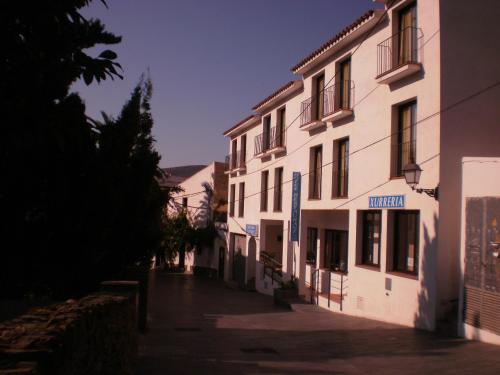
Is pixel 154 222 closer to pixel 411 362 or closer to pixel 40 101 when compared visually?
pixel 411 362

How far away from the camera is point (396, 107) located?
1550 centimetres

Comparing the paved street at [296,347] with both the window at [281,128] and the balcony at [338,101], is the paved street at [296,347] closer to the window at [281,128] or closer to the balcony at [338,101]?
the balcony at [338,101]

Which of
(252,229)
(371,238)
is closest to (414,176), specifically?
(371,238)

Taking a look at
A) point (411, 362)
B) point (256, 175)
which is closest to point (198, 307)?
point (256, 175)

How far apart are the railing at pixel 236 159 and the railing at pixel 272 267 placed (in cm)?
676

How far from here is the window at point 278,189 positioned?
2600 centimetres

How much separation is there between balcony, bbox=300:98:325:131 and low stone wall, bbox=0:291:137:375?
1499 centimetres

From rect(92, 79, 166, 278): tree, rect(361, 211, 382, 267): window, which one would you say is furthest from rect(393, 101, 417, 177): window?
rect(92, 79, 166, 278): tree

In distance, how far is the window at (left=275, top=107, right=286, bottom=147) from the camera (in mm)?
25562

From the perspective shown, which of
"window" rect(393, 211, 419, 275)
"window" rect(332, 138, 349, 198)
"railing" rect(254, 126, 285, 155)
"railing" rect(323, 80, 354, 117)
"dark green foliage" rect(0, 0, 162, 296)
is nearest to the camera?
"dark green foliage" rect(0, 0, 162, 296)

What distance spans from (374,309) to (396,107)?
5.94m

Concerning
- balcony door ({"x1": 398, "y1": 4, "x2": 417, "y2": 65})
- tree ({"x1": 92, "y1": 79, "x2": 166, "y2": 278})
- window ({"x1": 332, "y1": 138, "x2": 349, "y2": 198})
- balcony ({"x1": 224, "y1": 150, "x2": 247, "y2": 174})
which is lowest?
tree ({"x1": 92, "y1": 79, "x2": 166, "y2": 278})

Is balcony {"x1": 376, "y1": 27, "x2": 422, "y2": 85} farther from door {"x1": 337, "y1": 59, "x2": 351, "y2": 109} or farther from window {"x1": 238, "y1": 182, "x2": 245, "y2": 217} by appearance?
window {"x1": 238, "y1": 182, "x2": 245, "y2": 217}

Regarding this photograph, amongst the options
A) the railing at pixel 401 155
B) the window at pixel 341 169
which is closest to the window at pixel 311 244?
the window at pixel 341 169
